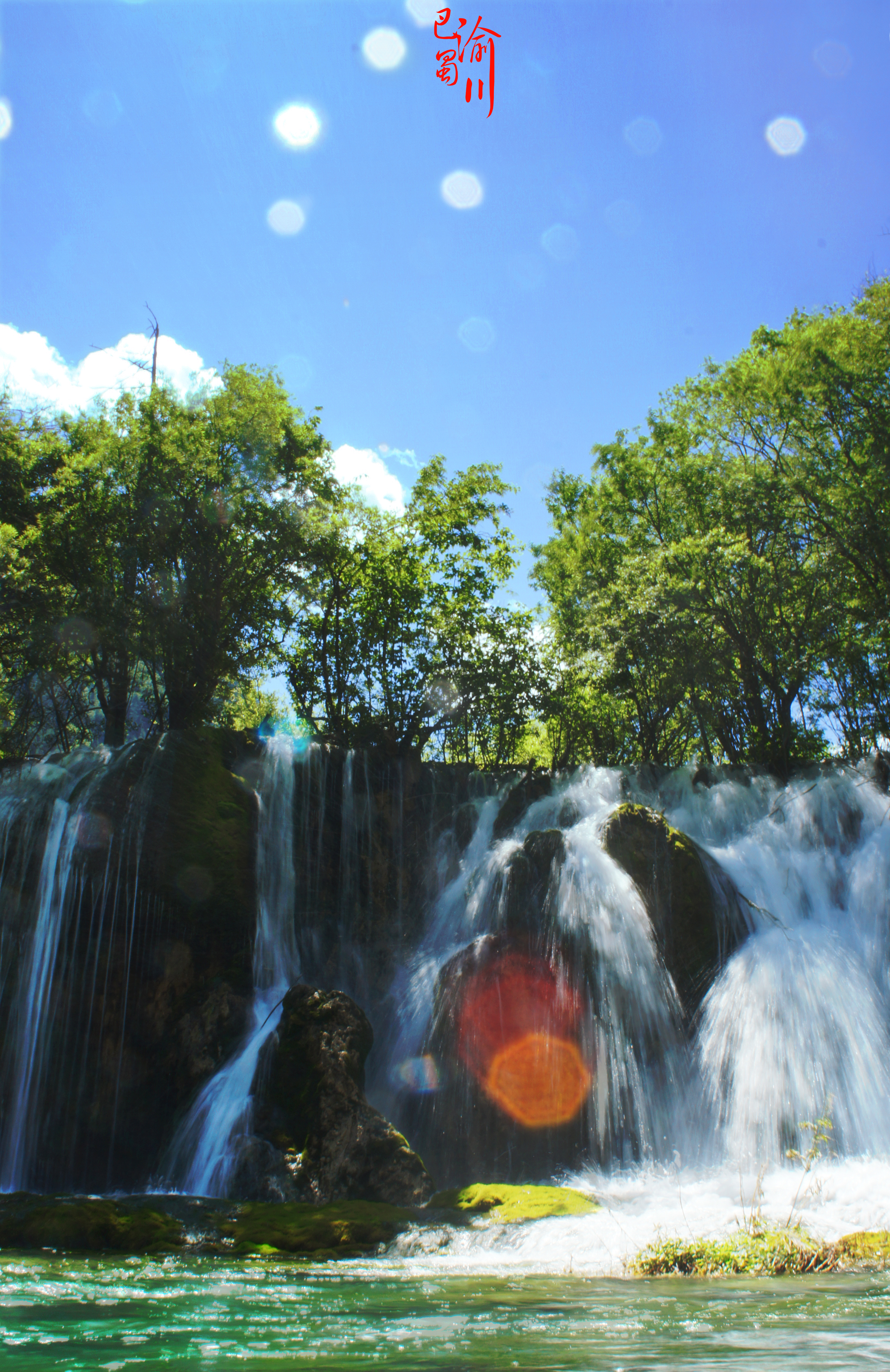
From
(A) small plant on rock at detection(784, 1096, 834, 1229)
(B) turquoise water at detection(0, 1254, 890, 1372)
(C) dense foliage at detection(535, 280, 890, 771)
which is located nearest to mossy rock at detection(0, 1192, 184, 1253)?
(B) turquoise water at detection(0, 1254, 890, 1372)

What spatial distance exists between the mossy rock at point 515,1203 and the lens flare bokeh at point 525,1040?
189cm

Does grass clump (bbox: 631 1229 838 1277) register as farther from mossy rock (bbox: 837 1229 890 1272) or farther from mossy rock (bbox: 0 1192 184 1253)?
mossy rock (bbox: 0 1192 184 1253)

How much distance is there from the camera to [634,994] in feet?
41.1

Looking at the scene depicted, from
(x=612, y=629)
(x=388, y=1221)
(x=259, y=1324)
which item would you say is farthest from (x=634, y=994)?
(x=612, y=629)

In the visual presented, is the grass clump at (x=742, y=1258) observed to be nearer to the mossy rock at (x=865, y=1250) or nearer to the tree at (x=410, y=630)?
the mossy rock at (x=865, y=1250)

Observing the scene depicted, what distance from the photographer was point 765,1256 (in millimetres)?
7066

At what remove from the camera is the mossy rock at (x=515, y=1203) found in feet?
28.2

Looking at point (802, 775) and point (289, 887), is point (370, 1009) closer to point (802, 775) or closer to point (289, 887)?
point (289, 887)

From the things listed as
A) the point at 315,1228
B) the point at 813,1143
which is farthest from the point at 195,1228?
the point at 813,1143

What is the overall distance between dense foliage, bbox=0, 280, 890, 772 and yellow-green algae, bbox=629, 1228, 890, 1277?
571 inches

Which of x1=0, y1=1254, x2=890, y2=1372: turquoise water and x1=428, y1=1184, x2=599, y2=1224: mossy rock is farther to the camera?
x1=428, y1=1184, x2=599, y2=1224: mossy rock

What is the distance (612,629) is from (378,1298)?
19.4 meters

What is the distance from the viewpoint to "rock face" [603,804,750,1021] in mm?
13055

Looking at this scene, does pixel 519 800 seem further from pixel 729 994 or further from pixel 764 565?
pixel 764 565
